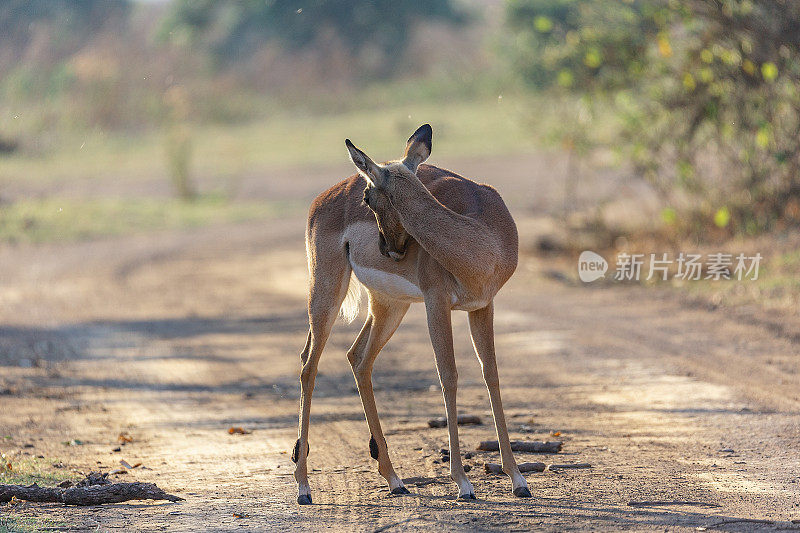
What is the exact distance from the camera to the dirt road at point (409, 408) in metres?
5.22

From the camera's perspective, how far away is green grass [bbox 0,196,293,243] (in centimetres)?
1981

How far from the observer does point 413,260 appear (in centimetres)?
561

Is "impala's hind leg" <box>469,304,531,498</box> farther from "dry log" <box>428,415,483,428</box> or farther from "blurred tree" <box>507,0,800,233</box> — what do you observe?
"blurred tree" <box>507,0,800,233</box>

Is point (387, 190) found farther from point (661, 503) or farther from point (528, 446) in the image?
point (661, 503)

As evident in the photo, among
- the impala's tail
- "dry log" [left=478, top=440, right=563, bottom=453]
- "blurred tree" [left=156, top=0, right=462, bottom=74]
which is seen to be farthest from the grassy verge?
"blurred tree" [left=156, top=0, right=462, bottom=74]

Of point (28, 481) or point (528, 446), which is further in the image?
point (528, 446)

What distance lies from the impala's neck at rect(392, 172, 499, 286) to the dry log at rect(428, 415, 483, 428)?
2.05 meters

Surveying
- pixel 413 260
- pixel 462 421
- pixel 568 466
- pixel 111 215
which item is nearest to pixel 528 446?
pixel 568 466

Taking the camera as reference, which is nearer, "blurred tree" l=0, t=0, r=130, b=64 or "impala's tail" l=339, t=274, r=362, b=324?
"impala's tail" l=339, t=274, r=362, b=324

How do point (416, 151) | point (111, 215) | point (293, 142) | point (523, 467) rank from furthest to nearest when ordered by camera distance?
point (293, 142), point (111, 215), point (523, 467), point (416, 151)

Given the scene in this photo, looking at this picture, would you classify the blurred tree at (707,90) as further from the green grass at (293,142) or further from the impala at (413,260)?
the green grass at (293,142)

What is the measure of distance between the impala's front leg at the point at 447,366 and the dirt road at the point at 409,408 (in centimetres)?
15

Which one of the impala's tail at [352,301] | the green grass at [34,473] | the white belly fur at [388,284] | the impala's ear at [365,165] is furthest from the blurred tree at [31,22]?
the impala's ear at [365,165]

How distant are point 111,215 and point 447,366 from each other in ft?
60.3
